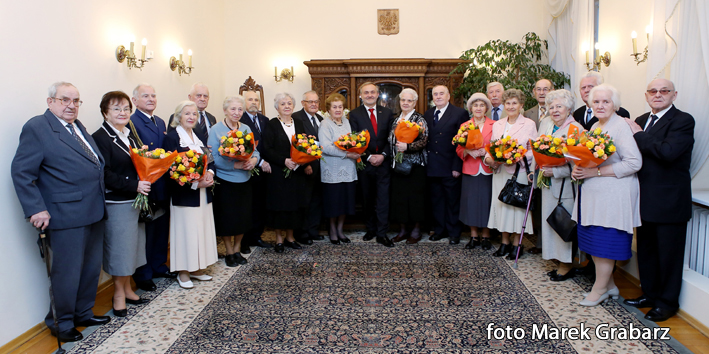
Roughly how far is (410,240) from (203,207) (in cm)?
245

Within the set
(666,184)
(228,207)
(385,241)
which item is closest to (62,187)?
(228,207)

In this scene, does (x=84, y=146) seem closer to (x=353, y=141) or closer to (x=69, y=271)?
(x=69, y=271)

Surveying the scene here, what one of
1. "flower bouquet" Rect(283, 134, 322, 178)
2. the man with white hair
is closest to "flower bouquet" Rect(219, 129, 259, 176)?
"flower bouquet" Rect(283, 134, 322, 178)

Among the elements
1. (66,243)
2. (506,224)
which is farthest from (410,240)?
(66,243)

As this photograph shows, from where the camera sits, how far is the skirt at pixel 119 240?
3.11 metres

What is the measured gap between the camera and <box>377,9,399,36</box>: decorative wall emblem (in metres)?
7.16

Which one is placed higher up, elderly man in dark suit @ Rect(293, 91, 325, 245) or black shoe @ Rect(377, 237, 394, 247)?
elderly man in dark suit @ Rect(293, 91, 325, 245)

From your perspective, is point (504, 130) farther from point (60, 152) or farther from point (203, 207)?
point (60, 152)

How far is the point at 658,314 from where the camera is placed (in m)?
2.99

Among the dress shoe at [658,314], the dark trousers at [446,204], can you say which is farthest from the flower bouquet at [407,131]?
the dress shoe at [658,314]

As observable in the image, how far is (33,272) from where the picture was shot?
290 centimetres

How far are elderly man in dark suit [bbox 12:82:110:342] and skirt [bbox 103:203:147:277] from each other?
0.68ft

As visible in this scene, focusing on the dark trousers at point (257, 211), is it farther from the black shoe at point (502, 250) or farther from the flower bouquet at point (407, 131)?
the black shoe at point (502, 250)

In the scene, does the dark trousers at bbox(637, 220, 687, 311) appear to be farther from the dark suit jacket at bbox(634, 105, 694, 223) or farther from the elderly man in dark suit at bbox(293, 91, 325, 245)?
the elderly man in dark suit at bbox(293, 91, 325, 245)
